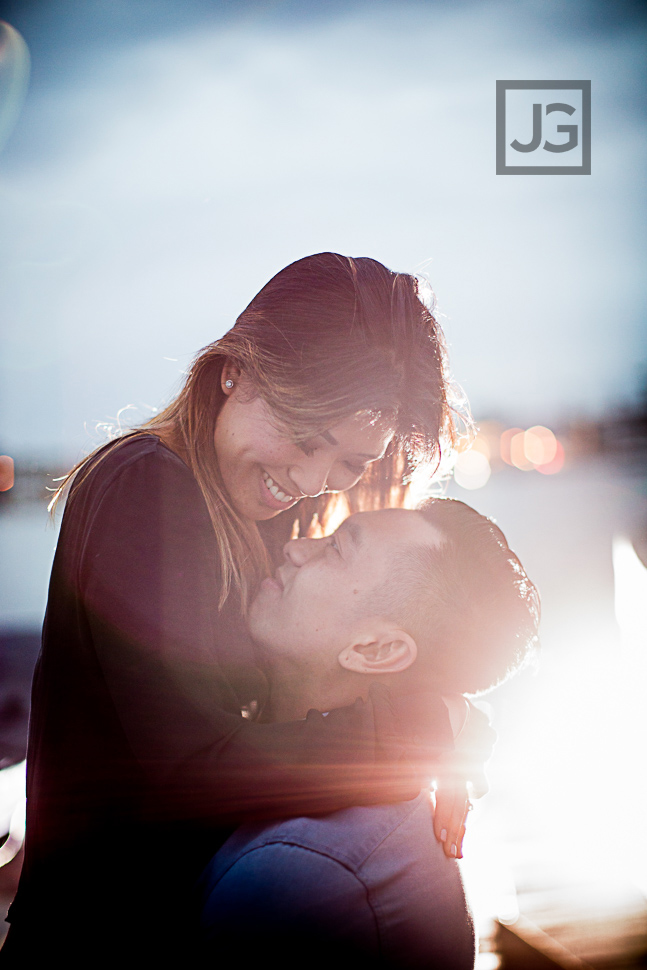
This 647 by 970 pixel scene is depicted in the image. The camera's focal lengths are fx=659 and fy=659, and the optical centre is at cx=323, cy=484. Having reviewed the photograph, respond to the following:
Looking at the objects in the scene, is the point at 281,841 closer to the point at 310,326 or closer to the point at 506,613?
the point at 506,613

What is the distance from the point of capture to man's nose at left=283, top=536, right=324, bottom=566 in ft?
7.40

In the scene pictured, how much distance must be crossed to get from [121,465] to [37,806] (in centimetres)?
90

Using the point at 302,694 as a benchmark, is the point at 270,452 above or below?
above

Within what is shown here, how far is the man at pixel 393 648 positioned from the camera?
5.46 ft

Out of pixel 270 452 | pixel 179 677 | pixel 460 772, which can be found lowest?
pixel 460 772

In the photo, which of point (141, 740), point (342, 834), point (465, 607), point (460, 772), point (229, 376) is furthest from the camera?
point (465, 607)

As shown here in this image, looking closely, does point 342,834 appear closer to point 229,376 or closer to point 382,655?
point 382,655

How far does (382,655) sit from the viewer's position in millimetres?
2166

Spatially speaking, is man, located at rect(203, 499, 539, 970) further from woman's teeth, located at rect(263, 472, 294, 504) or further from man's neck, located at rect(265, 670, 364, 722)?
woman's teeth, located at rect(263, 472, 294, 504)

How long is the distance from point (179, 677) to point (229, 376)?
960mm

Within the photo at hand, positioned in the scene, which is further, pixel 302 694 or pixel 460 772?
pixel 302 694

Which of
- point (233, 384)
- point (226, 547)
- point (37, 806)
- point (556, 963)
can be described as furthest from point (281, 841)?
point (556, 963)

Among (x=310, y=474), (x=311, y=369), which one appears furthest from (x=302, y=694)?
(x=311, y=369)

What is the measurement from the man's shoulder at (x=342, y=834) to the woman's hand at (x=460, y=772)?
0.11 meters
